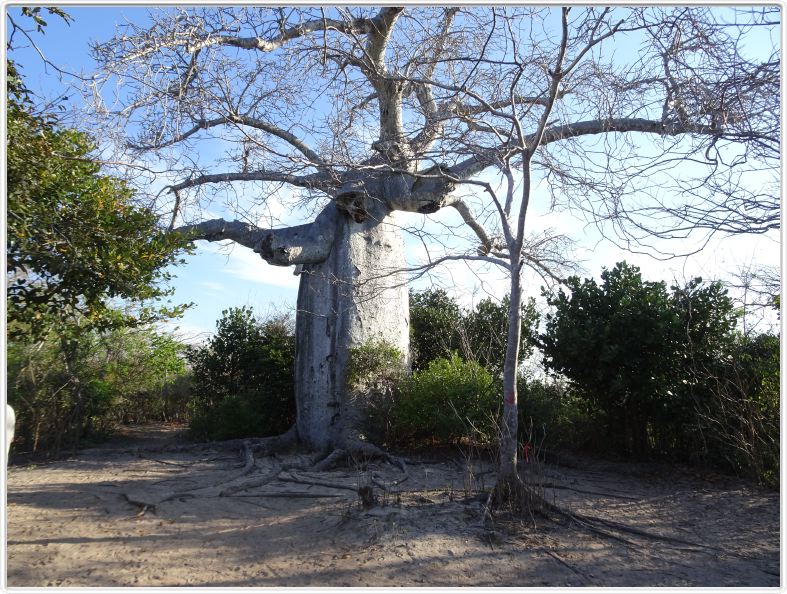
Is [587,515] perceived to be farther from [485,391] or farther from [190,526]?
[190,526]

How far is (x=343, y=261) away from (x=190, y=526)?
15.3 feet

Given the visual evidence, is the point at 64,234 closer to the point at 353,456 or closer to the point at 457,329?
the point at 353,456

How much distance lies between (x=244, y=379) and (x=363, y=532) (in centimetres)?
647

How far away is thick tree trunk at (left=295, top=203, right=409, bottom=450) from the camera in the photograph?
836 centimetres

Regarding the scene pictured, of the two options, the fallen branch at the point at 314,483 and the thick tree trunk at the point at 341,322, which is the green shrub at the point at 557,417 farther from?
the fallen branch at the point at 314,483

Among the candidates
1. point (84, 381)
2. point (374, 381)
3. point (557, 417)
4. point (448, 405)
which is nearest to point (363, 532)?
point (448, 405)

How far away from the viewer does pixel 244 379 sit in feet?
34.7

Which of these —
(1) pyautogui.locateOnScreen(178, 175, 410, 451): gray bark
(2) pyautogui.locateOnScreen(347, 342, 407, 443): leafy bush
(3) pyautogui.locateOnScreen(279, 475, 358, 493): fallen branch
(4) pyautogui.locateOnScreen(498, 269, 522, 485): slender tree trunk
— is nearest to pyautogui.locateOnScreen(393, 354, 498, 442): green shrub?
(2) pyautogui.locateOnScreen(347, 342, 407, 443): leafy bush

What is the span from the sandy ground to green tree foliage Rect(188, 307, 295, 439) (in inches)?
97.3

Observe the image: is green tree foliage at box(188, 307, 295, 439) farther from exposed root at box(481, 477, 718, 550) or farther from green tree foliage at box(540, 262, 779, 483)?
exposed root at box(481, 477, 718, 550)

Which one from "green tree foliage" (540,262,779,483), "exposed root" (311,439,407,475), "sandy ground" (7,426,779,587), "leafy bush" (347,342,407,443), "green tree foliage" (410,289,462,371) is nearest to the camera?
"sandy ground" (7,426,779,587)

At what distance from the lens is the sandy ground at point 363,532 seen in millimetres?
3932

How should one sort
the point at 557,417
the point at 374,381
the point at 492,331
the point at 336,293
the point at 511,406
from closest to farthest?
the point at 511,406, the point at 557,417, the point at 374,381, the point at 336,293, the point at 492,331

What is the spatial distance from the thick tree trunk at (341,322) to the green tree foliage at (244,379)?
1209 millimetres
